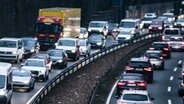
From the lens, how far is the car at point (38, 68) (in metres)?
43.2

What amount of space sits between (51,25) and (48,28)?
1.47 ft

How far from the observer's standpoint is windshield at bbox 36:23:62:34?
61134 mm

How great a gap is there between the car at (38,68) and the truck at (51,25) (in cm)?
1632

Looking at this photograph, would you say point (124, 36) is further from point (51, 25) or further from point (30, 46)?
point (30, 46)

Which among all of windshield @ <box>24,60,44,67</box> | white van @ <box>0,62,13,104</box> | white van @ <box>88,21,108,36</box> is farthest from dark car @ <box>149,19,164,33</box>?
white van @ <box>0,62,13,104</box>

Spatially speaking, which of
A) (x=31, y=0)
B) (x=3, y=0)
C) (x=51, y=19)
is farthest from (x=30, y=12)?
(x=51, y=19)

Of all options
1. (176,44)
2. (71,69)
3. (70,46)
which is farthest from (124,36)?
(71,69)

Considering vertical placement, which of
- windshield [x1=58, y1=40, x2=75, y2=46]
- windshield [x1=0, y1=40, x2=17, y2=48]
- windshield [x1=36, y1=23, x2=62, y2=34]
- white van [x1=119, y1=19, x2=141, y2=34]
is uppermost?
windshield [x1=36, y1=23, x2=62, y2=34]

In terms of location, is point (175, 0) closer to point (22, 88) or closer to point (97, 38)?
point (97, 38)

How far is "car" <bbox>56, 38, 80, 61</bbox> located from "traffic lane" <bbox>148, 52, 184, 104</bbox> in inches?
287

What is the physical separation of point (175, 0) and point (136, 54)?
95789 mm

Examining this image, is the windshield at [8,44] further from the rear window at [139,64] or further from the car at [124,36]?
the car at [124,36]

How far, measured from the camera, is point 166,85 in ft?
144

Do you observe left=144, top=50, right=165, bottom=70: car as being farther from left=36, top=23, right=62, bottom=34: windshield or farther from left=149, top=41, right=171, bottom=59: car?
left=36, top=23, right=62, bottom=34: windshield
